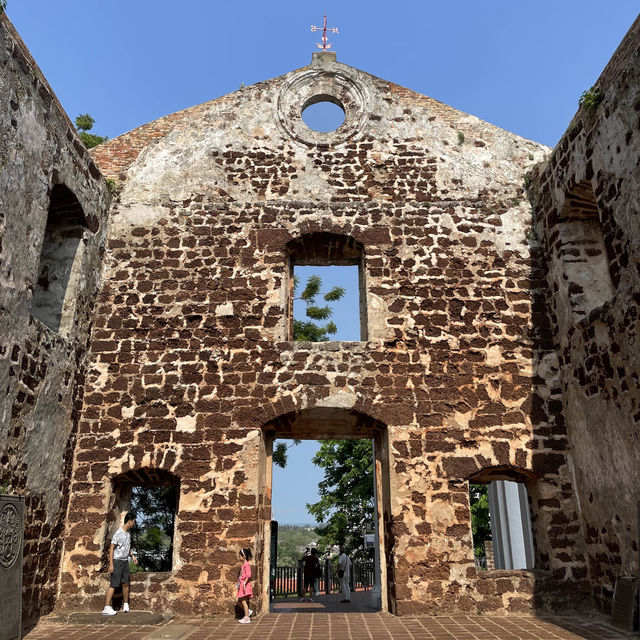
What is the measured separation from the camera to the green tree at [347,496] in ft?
69.6

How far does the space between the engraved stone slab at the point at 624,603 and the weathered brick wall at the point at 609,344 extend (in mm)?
154

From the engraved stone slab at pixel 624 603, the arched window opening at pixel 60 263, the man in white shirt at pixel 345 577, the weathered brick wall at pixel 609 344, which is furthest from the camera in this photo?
the man in white shirt at pixel 345 577

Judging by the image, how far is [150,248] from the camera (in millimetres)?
8586

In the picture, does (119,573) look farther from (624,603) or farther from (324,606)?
(624,603)

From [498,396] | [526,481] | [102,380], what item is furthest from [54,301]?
[526,481]

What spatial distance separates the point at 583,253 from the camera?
7.81 m

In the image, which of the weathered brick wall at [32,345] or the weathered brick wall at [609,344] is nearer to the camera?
the weathered brick wall at [32,345]

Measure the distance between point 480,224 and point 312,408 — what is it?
12.7 ft

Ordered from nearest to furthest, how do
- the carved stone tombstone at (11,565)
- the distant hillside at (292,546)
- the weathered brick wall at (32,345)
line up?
the carved stone tombstone at (11,565)
the weathered brick wall at (32,345)
the distant hillside at (292,546)

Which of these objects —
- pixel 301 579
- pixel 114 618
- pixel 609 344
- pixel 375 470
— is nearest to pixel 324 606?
pixel 301 579

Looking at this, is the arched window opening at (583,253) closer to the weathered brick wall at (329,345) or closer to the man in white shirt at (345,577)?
the weathered brick wall at (329,345)

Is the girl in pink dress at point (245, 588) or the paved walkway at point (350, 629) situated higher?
the girl in pink dress at point (245, 588)

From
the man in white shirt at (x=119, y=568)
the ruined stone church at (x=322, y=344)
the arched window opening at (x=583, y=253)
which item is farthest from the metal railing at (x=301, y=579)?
the arched window opening at (x=583, y=253)

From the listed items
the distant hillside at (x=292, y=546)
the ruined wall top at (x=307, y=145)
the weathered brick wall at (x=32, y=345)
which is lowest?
the distant hillside at (x=292, y=546)
